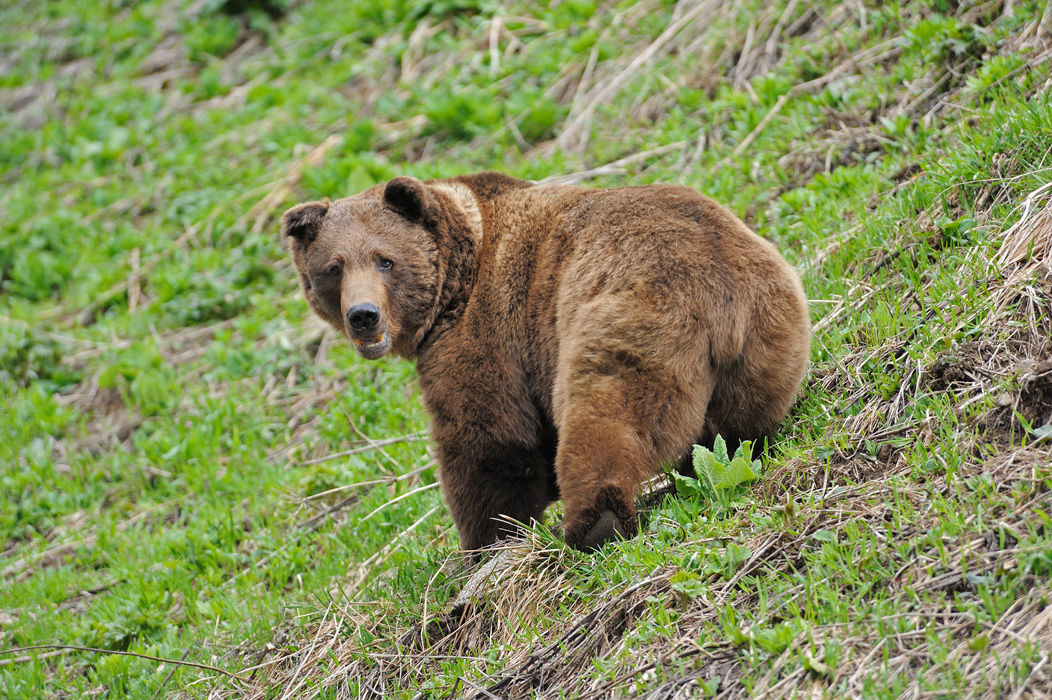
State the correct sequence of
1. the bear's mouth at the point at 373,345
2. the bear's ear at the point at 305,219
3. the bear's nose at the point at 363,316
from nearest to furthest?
1. the bear's nose at the point at 363,316
2. the bear's mouth at the point at 373,345
3. the bear's ear at the point at 305,219

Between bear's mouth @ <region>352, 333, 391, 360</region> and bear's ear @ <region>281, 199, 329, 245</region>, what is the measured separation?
0.80 metres

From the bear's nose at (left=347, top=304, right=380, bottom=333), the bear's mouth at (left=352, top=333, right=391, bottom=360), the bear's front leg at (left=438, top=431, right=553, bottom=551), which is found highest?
the bear's nose at (left=347, top=304, right=380, bottom=333)

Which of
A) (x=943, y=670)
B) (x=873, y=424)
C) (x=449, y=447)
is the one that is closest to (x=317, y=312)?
(x=449, y=447)

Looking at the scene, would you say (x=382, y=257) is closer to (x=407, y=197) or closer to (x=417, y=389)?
(x=407, y=197)

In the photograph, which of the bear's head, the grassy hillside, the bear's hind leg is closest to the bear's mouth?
the bear's head

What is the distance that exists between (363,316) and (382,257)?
45 cm

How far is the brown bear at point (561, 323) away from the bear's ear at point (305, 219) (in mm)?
12

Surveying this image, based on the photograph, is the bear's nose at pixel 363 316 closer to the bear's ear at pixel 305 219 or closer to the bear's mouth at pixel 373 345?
the bear's mouth at pixel 373 345

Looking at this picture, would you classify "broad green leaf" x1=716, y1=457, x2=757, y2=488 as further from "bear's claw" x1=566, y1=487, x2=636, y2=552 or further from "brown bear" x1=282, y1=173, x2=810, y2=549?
"bear's claw" x1=566, y1=487, x2=636, y2=552

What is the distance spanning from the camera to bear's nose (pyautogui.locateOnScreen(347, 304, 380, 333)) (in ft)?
16.8

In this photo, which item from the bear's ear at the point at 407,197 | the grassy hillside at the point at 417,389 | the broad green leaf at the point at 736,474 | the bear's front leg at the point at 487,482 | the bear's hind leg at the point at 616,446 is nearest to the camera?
the grassy hillside at the point at 417,389

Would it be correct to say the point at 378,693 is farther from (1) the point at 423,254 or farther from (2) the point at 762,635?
(1) the point at 423,254

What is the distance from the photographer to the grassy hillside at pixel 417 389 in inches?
138

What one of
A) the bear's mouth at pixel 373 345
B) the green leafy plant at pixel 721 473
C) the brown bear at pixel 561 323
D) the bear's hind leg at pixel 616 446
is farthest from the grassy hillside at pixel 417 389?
the bear's mouth at pixel 373 345
